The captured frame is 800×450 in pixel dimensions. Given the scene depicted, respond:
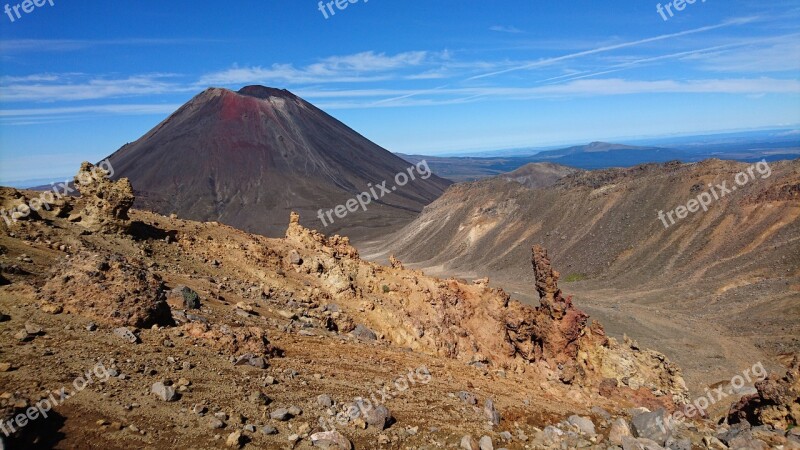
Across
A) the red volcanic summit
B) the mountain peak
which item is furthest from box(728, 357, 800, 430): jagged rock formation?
the mountain peak

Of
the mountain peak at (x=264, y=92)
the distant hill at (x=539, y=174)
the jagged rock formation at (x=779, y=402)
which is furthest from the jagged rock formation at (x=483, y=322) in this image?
the mountain peak at (x=264, y=92)

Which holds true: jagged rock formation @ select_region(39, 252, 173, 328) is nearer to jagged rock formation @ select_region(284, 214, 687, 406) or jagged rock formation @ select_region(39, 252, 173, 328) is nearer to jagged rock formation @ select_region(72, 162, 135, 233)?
jagged rock formation @ select_region(72, 162, 135, 233)

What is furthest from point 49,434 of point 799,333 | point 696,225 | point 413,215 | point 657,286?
point 413,215

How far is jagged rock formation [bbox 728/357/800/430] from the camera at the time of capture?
11.3m

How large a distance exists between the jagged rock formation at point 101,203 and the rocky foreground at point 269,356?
48mm

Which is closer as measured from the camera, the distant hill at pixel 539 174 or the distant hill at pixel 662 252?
the distant hill at pixel 662 252

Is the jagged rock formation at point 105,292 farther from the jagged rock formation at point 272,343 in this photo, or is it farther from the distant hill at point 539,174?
the distant hill at point 539,174

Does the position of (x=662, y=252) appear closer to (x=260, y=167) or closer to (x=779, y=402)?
(x=779, y=402)

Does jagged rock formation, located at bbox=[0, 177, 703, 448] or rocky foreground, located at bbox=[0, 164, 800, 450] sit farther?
jagged rock formation, located at bbox=[0, 177, 703, 448]

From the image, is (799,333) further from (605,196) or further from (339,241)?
(605,196)

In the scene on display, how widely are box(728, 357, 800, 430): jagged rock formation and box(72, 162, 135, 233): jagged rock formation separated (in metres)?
16.5

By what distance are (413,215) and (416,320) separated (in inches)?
3860

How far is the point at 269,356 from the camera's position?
27.4 ft

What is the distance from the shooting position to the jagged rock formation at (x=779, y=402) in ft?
37.1
